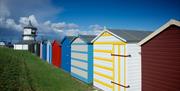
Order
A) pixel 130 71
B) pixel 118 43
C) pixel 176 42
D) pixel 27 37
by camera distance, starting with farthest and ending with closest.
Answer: pixel 27 37, pixel 118 43, pixel 130 71, pixel 176 42

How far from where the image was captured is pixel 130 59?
10805 millimetres

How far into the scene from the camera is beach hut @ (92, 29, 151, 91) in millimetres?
10836

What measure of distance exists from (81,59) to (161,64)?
8.55 metres

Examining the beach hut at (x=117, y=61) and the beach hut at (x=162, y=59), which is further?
the beach hut at (x=117, y=61)

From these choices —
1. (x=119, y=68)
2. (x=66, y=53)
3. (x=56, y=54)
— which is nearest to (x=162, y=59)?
(x=119, y=68)

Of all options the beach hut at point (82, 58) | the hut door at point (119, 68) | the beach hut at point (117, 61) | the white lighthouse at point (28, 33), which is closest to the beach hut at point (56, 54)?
the beach hut at point (82, 58)

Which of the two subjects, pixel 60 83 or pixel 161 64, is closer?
pixel 161 64

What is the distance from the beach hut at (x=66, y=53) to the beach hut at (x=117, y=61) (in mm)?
6092

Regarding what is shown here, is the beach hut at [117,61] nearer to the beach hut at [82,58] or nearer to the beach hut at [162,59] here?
the beach hut at [82,58]

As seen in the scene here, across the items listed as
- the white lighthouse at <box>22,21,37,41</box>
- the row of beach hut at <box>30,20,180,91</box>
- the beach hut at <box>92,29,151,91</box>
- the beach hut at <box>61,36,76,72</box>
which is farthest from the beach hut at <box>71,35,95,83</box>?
the white lighthouse at <box>22,21,37,41</box>

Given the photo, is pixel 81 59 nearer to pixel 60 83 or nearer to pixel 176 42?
pixel 60 83

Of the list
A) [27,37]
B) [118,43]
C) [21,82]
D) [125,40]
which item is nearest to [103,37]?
[118,43]

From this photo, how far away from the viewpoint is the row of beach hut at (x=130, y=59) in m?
8.20

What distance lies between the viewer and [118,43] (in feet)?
38.1
